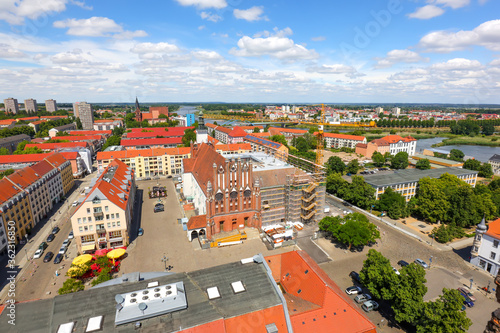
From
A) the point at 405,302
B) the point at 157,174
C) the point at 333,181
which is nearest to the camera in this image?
the point at 405,302

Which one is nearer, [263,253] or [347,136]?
[263,253]

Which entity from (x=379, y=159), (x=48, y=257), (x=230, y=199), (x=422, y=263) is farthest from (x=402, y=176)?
(x=48, y=257)

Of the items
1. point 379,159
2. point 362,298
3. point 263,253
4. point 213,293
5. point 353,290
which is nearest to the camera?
point 213,293

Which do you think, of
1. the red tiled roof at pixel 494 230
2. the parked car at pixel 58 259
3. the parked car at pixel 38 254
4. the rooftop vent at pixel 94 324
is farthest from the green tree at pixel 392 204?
the parked car at pixel 38 254

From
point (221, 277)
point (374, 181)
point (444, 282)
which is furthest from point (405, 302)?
point (374, 181)

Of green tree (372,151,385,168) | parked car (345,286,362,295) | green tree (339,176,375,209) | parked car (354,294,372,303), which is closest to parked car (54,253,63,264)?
parked car (345,286,362,295)

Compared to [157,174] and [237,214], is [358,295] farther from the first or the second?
[157,174]

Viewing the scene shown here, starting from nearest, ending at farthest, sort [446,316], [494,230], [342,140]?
[446,316] → [494,230] → [342,140]

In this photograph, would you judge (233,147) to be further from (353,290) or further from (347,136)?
(353,290)
